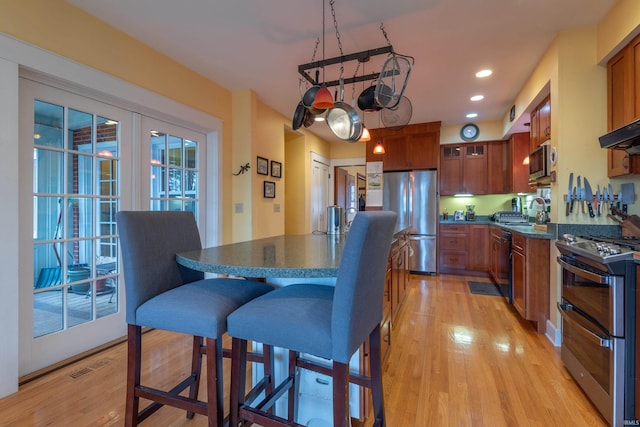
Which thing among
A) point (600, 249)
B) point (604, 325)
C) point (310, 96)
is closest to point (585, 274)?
point (600, 249)

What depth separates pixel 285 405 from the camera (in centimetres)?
150

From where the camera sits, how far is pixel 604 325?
1505mm

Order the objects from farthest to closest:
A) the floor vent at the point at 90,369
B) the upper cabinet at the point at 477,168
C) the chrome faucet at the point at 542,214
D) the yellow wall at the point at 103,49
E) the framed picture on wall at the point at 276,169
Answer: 1. the upper cabinet at the point at 477,168
2. the framed picture on wall at the point at 276,169
3. the chrome faucet at the point at 542,214
4. the floor vent at the point at 90,369
5. the yellow wall at the point at 103,49

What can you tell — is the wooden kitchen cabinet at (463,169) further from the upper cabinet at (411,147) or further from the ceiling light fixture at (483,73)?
the ceiling light fixture at (483,73)

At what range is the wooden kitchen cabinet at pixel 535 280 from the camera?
258cm

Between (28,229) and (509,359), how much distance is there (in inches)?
132

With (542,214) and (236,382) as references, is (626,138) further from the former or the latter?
(236,382)

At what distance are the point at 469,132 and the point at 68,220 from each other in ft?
17.3

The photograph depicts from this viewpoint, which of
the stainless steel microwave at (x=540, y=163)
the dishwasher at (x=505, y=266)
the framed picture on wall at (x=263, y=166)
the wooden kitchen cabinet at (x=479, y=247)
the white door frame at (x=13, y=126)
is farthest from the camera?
the wooden kitchen cabinet at (x=479, y=247)

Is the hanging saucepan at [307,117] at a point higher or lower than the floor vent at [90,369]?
higher

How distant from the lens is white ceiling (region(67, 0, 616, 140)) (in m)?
2.09

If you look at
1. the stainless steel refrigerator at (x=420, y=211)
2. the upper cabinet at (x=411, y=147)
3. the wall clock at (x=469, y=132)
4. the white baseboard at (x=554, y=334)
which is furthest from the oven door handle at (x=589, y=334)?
the wall clock at (x=469, y=132)

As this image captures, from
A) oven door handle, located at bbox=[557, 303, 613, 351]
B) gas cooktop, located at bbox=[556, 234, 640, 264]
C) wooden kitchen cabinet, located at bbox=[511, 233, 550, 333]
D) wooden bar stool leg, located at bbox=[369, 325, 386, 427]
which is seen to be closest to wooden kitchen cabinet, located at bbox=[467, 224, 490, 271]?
wooden kitchen cabinet, located at bbox=[511, 233, 550, 333]

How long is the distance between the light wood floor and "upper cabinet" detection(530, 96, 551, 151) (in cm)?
181
